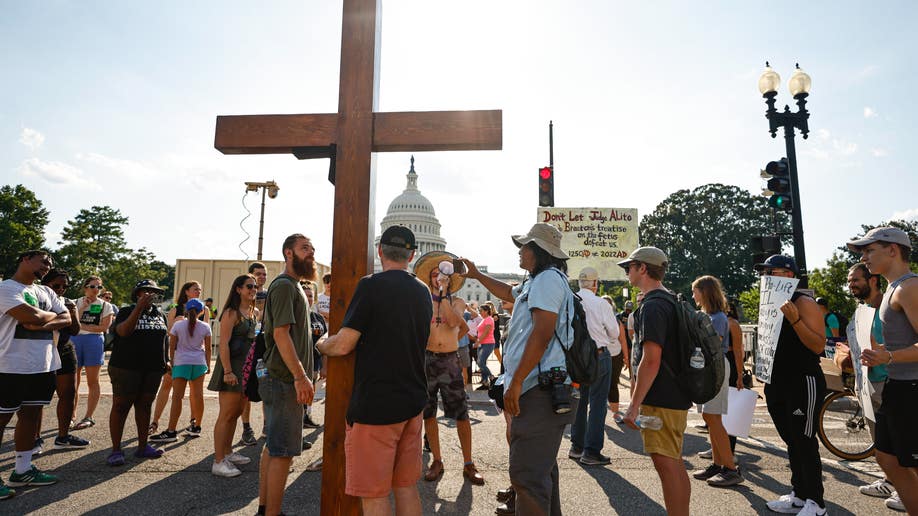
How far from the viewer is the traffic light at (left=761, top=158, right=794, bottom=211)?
8.82 meters

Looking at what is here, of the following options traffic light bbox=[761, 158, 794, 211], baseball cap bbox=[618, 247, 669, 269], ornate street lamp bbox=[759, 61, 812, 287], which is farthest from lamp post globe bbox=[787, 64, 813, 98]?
baseball cap bbox=[618, 247, 669, 269]

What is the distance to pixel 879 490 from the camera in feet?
14.1

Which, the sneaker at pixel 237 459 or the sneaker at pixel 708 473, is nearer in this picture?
the sneaker at pixel 708 473

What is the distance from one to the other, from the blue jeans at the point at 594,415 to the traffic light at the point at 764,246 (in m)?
4.03

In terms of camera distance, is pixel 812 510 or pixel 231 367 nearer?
pixel 812 510

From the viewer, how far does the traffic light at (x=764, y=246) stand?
7.79 meters

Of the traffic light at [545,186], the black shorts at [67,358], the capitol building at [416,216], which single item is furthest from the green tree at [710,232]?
the black shorts at [67,358]

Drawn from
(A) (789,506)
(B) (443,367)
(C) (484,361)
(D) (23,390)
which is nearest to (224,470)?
(D) (23,390)

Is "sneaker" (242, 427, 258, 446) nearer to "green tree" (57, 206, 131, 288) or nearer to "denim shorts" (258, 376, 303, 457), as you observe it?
"denim shorts" (258, 376, 303, 457)

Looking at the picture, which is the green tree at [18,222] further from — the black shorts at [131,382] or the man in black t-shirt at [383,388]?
the man in black t-shirt at [383,388]

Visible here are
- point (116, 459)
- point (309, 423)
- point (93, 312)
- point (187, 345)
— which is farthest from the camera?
point (309, 423)

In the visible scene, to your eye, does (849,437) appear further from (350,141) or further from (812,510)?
(350,141)

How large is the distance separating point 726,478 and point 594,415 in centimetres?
130

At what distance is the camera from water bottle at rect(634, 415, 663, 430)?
2.19 ft
